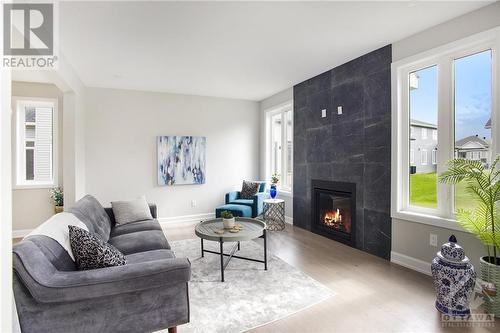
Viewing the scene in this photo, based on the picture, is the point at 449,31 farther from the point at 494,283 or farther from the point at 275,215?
the point at 275,215

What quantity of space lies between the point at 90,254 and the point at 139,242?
39.9 inches

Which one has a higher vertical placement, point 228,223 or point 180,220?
point 228,223

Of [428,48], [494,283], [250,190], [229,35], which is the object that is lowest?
[494,283]

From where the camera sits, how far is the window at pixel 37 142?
4.89 meters

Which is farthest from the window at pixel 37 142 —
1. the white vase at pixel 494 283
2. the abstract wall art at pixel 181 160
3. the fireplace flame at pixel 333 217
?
the white vase at pixel 494 283

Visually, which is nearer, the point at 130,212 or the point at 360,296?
the point at 360,296

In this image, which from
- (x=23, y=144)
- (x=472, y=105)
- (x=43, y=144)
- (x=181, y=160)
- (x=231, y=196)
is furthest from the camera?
(x=181, y=160)

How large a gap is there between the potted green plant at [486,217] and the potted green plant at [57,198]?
217 inches

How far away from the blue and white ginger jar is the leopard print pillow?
250 centimetres

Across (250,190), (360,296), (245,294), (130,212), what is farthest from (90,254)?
(250,190)

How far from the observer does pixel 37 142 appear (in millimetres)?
4992

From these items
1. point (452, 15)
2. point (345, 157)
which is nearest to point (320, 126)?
point (345, 157)

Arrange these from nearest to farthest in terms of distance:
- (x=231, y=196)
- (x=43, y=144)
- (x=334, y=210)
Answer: (x=334, y=210) < (x=43, y=144) < (x=231, y=196)

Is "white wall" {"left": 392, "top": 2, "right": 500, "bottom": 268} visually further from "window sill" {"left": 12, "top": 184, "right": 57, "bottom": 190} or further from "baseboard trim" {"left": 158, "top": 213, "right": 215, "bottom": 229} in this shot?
"window sill" {"left": 12, "top": 184, "right": 57, "bottom": 190}
